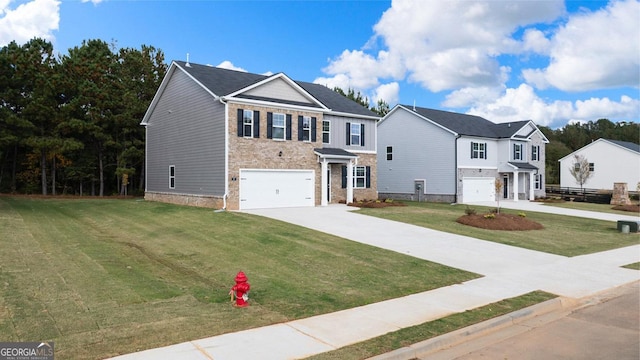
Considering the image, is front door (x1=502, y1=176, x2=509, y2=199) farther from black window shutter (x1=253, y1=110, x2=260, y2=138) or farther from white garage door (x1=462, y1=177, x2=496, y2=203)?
black window shutter (x1=253, y1=110, x2=260, y2=138)

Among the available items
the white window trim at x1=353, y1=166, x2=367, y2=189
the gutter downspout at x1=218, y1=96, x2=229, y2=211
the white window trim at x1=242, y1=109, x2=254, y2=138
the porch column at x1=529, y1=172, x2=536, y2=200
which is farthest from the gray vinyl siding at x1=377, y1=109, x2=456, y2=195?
the gutter downspout at x1=218, y1=96, x2=229, y2=211

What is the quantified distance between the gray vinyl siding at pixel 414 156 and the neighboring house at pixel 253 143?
7291 mm

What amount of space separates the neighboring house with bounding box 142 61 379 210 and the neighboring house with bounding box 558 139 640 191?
37.2m

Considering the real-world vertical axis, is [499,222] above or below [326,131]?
below

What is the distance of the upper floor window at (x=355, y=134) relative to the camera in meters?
27.4

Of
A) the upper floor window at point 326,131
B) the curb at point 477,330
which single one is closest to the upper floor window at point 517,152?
the upper floor window at point 326,131

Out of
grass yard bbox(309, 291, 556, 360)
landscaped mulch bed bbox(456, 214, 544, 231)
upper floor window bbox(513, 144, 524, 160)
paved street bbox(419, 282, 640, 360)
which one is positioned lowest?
paved street bbox(419, 282, 640, 360)

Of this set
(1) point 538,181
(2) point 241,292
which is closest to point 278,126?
(2) point 241,292

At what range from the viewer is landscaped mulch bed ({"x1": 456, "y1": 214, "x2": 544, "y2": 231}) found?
712 inches

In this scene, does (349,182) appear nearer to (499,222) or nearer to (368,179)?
(368,179)

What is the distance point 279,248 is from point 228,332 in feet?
20.6

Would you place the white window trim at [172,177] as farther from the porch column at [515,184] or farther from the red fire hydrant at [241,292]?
the porch column at [515,184]

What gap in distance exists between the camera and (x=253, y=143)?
2220cm

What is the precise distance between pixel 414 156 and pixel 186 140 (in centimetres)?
1820
